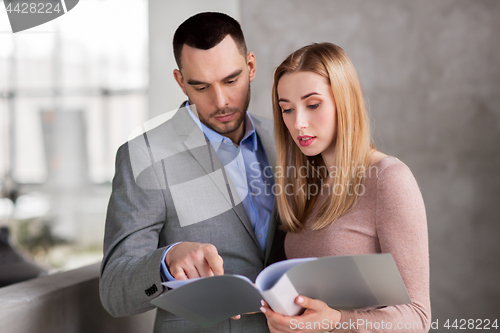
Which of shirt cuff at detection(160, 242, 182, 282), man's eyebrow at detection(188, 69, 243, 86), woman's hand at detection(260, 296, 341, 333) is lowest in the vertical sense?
woman's hand at detection(260, 296, 341, 333)

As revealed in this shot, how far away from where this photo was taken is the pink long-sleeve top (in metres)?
0.96

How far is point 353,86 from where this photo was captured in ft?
3.85

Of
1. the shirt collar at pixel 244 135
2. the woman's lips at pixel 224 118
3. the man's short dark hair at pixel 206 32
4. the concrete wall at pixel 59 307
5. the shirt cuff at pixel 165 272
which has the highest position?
the man's short dark hair at pixel 206 32

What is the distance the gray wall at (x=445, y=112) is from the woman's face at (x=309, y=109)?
1.24 meters

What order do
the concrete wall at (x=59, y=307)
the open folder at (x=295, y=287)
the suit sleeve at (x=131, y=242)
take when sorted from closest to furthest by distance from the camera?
the open folder at (x=295, y=287) < the suit sleeve at (x=131, y=242) < the concrete wall at (x=59, y=307)

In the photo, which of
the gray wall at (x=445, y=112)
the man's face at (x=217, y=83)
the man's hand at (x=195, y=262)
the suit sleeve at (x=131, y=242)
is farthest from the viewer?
the gray wall at (x=445, y=112)

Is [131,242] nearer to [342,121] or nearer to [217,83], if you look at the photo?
[217,83]

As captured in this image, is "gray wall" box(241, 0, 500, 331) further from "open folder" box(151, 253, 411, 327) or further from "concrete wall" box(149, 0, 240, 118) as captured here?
"open folder" box(151, 253, 411, 327)

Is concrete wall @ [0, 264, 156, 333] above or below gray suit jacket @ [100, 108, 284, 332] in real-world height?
below

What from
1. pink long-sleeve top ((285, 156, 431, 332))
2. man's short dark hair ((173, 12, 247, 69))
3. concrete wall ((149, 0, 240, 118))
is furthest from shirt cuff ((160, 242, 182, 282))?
concrete wall ((149, 0, 240, 118))

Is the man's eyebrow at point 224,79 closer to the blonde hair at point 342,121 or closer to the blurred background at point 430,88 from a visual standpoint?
the blonde hair at point 342,121

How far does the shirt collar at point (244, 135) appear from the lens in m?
1.38

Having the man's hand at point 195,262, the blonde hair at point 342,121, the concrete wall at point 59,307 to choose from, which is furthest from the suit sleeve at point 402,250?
the concrete wall at point 59,307

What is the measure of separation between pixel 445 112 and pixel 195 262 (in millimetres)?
1885
